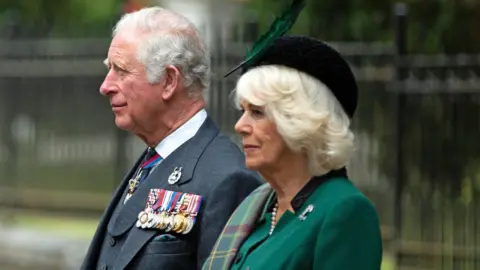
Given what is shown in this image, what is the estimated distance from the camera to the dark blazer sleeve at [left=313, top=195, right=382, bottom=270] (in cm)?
277

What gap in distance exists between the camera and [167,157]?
3609mm

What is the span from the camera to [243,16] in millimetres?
9578

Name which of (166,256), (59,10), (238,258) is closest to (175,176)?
(166,256)

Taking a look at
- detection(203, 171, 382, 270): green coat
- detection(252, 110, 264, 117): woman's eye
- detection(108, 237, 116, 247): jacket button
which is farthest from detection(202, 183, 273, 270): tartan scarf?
detection(108, 237, 116, 247): jacket button

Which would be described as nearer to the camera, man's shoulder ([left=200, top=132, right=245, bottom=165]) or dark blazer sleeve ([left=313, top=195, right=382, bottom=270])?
dark blazer sleeve ([left=313, top=195, right=382, bottom=270])

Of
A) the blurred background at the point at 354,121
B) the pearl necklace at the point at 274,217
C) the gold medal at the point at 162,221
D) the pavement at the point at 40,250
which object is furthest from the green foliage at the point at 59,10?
the pearl necklace at the point at 274,217

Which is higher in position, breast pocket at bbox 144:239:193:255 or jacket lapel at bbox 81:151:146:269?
breast pocket at bbox 144:239:193:255

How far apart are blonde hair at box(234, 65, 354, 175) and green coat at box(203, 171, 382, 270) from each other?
0.08 m

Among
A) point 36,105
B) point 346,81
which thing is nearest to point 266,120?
point 346,81

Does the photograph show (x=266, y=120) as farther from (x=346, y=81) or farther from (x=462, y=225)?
(x=462, y=225)

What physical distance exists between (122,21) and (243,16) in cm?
598

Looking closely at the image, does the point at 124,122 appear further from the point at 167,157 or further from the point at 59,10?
the point at 59,10

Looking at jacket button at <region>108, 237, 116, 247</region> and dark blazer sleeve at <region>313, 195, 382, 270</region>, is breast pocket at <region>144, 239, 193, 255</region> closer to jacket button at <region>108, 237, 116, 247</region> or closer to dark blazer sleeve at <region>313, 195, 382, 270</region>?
jacket button at <region>108, 237, 116, 247</region>

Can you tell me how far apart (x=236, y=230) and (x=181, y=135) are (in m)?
0.59
